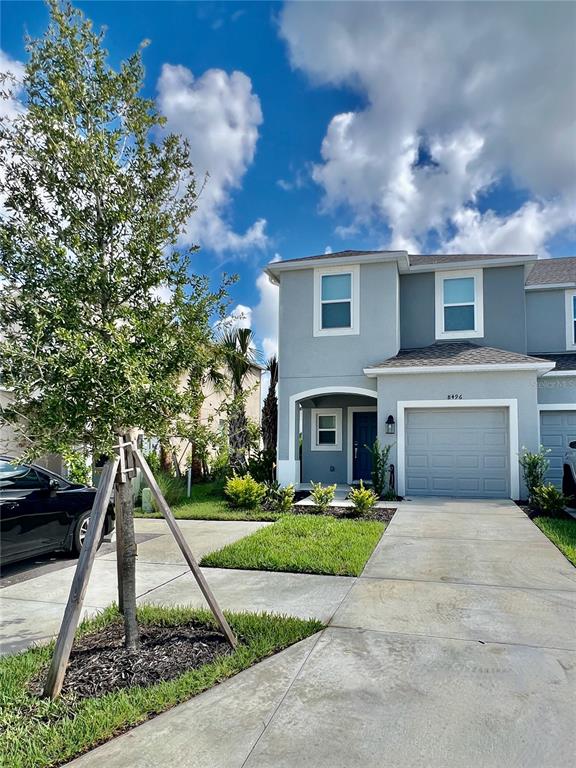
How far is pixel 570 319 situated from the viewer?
15203 mm

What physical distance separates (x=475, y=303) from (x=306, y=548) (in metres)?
9.69

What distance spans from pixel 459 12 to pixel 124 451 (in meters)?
8.78

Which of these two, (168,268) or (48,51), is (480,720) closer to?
(168,268)

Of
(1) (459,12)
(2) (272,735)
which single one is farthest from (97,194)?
(1) (459,12)

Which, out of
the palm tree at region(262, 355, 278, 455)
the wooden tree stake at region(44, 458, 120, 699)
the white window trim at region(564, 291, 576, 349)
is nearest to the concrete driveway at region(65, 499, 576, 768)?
the wooden tree stake at region(44, 458, 120, 699)

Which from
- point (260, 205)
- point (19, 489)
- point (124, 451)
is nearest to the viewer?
point (124, 451)

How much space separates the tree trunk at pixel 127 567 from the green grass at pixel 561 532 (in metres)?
5.71

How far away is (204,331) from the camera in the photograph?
441cm

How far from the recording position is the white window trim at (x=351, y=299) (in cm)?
1395

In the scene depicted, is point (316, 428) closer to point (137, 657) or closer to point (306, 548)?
point (306, 548)

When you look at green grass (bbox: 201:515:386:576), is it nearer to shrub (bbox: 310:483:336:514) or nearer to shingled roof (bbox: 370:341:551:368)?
shrub (bbox: 310:483:336:514)

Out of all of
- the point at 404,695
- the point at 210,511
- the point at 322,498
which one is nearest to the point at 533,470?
the point at 322,498

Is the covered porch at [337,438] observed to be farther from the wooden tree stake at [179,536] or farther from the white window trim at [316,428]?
the wooden tree stake at [179,536]

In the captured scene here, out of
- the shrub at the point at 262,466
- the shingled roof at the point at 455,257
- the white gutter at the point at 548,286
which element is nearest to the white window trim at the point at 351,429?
the shrub at the point at 262,466
